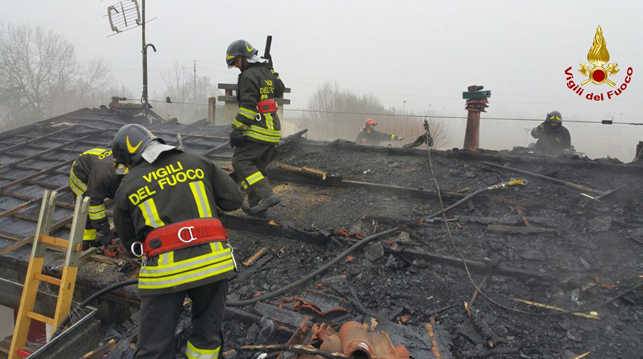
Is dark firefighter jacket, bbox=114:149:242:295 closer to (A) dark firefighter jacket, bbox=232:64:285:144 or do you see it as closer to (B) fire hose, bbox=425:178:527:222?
(A) dark firefighter jacket, bbox=232:64:285:144

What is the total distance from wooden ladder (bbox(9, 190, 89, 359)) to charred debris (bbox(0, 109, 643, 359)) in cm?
26

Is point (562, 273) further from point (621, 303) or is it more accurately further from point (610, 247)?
point (610, 247)

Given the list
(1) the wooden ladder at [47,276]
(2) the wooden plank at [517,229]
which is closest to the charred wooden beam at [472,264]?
(2) the wooden plank at [517,229]

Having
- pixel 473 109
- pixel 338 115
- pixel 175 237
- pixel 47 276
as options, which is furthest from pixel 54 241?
pixel 338 115

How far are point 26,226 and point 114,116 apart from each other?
595 centimetres

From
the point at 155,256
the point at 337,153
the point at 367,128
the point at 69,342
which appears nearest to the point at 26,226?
the point at 69,342

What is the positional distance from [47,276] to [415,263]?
377 centimetres

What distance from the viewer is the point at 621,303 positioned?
3285 mm

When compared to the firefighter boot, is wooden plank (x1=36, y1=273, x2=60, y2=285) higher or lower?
lower

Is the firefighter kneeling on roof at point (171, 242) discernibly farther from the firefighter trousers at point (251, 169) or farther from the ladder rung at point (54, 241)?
the firefighter trousers at point (251, 169)

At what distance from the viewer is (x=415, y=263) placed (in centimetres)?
402

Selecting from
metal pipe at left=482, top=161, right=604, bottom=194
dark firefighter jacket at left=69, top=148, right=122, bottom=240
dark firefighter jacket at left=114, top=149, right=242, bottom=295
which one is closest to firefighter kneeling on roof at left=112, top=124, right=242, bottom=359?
dark firefighter jacket at left=114, top=149, right=242, bottom=295

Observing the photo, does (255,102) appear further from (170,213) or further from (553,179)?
(553,179)

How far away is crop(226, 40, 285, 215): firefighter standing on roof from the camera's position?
15.3 feet
